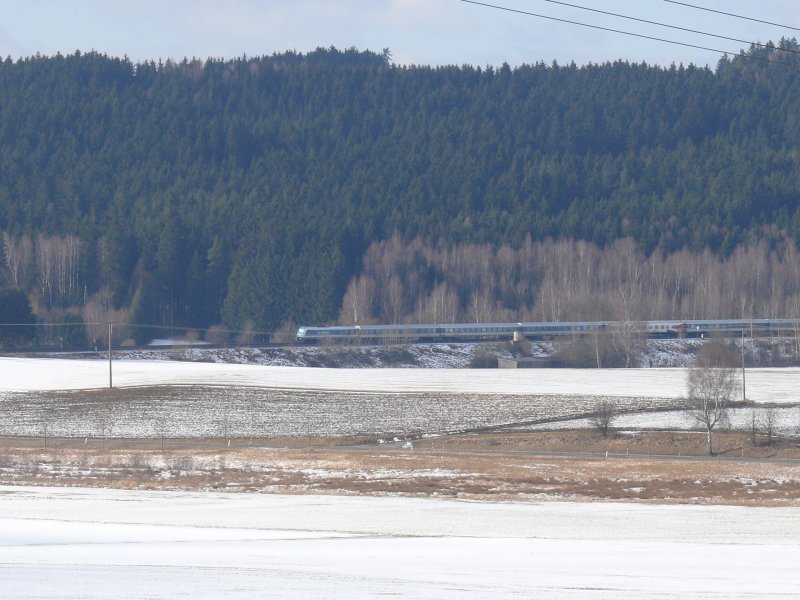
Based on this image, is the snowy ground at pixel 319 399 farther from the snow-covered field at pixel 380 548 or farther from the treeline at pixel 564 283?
the treeline at pixel 564 283

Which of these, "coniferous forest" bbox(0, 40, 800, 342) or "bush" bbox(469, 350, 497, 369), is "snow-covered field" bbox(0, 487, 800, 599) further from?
"coniferous forest" bbox(0, 40, 800, 342)

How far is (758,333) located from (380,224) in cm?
6373

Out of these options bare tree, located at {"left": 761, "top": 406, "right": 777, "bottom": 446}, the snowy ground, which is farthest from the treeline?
bare tree, located at {"left": 761, "top": 406, "right": 777, "bottom": 446}

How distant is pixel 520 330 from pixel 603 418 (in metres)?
61.5

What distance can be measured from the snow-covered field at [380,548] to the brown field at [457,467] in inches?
128

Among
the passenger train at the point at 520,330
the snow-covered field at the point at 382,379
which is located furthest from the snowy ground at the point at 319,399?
the passenger train at the point at 520,330

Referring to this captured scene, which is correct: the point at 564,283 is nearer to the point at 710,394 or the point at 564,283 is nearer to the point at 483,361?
the point at 483,361

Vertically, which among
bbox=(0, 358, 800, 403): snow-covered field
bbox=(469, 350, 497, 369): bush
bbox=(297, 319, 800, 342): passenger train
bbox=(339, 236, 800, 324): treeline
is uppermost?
bbox=(339, 236, 800, 324): treeline

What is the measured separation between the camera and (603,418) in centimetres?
4888

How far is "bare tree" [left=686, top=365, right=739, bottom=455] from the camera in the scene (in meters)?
49.2

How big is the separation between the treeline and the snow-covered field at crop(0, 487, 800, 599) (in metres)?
93.1

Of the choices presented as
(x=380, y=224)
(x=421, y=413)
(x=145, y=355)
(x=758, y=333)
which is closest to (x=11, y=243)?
(x=380, y=224)

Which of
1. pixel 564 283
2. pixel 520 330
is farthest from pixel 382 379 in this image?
pixel 564 283

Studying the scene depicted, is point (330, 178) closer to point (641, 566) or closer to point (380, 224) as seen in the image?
point (380, 224)
